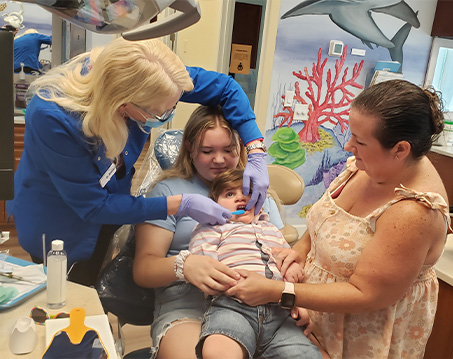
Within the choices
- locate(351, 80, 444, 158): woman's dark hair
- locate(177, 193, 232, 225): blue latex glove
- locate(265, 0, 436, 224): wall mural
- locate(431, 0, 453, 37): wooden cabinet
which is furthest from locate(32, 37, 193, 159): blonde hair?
locate(431, 0, 453, 37): wooden cabinet

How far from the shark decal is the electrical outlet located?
763mm

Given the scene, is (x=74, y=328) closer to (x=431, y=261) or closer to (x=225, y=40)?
(x=431, y=261)

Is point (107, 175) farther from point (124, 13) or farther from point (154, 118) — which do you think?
point (124, 13)

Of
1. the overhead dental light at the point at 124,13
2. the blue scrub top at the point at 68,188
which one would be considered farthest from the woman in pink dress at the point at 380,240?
the overhead dental light at the point at 124,13

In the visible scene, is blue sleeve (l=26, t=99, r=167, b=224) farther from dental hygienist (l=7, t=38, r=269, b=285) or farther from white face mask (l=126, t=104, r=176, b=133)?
white face mask (l=126, t=104, r=176, b=133)

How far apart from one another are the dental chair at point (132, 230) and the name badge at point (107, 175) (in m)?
0.34

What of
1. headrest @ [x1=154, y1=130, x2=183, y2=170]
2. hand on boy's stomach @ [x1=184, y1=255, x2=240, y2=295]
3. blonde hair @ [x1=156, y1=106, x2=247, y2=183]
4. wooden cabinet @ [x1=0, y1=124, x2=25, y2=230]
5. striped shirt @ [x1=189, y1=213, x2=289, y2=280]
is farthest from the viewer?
wooden cabinet @ [x1=0, y1=124, x2=25, y2=230]

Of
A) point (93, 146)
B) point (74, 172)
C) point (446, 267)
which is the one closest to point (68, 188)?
point (74, 172)

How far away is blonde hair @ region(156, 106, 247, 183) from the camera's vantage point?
1.93 meters

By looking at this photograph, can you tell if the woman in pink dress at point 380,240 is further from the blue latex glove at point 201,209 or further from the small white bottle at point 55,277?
the small white bottle at point 55,277

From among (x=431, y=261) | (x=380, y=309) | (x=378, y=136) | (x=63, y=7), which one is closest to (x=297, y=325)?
(x=380, y=309)

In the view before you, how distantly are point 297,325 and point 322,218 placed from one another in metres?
0.36

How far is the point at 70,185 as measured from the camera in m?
1.52

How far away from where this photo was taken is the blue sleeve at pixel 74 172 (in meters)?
1.48
